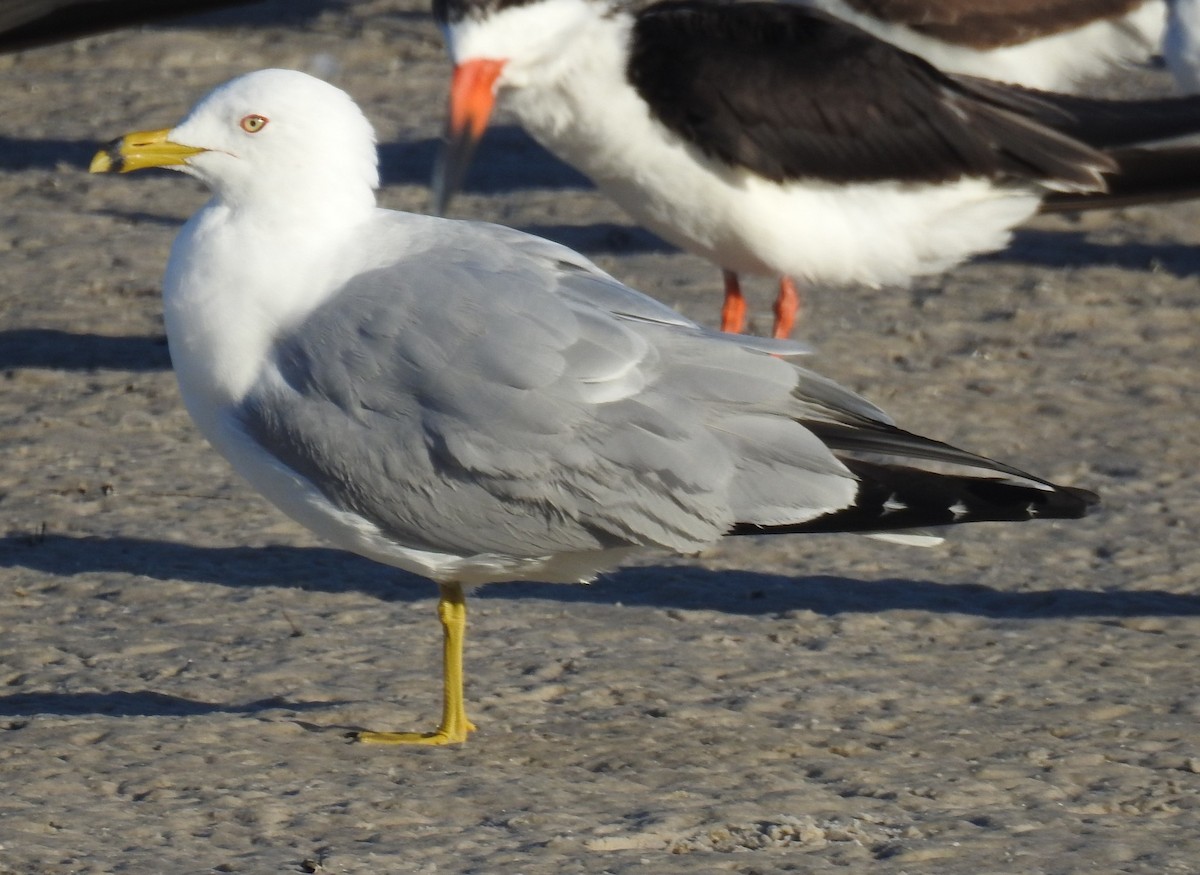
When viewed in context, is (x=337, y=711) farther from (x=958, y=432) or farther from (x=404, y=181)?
(x=404, y=181)

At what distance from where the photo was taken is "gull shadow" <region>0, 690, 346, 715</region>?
13.0 ft

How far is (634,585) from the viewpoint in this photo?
16.0ft

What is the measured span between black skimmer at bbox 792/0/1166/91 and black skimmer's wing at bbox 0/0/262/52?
8.63 ft

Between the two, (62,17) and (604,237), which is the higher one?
(62,17)

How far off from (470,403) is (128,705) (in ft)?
3.25

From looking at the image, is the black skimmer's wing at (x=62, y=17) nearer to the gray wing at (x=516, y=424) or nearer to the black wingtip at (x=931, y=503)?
the gray wing at (x=516, y=424)

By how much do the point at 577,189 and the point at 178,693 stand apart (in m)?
4.70

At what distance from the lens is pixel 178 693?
4.10 m

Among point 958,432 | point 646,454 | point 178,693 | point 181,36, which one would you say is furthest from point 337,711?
point 181,36

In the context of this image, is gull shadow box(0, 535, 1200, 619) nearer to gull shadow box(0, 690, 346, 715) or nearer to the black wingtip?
gull shadow box(0, 690, 346, 715)

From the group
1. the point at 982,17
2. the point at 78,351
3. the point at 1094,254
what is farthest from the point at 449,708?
the point at 1094,254

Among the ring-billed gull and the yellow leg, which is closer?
the ring-billed gull

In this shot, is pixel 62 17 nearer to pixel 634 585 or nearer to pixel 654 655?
pixel 634 585

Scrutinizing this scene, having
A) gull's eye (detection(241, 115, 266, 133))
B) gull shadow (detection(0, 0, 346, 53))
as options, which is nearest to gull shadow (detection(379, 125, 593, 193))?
gull shadow (detection(0, 0, 346, 53))
